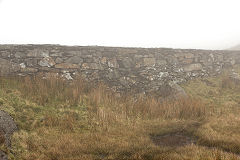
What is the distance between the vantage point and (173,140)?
229 inches

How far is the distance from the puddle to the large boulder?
3.77 m

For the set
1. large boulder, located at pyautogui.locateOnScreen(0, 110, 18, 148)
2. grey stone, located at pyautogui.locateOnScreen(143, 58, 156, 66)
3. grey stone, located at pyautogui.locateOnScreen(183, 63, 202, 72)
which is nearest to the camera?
large boulder, located at pyautogui.locateOnScreen(0, 110, 18, 148)

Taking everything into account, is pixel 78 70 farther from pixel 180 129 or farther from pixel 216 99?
pixel 216 99

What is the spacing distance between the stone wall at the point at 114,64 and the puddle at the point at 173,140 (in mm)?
4361

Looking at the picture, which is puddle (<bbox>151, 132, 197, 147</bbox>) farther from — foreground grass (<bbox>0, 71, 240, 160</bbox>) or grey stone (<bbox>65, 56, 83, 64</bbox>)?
grey stone (<bbox>65, 56, 83, 64</bbox>)

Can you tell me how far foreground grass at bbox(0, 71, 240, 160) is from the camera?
4883mm

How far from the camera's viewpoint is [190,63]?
41.2ft

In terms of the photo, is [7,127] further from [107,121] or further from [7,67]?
[7,67]

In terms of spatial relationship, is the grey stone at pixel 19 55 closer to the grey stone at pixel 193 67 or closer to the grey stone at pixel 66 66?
the grey stone at pixel 66 66

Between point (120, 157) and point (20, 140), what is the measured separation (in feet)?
8.74

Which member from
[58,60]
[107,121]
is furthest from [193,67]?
[58,60]

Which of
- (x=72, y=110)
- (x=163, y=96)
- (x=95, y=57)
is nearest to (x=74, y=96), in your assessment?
(x=72, y=110)

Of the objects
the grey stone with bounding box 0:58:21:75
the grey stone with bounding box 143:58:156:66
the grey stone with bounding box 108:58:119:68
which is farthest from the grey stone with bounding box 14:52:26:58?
the grey stone with bounding box 143:58:156:66

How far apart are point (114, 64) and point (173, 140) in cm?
594
